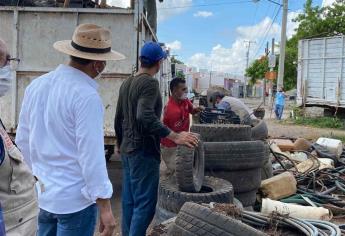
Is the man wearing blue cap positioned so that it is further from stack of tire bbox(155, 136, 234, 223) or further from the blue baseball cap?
stack of tire bbox(155, 136, 234, 223)

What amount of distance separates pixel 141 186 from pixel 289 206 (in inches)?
69.5

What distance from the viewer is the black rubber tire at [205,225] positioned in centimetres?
307

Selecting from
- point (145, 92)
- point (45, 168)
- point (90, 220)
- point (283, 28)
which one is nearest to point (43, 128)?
point (45, 168)

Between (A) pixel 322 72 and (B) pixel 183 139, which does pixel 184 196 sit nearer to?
(B) pixel 183 139

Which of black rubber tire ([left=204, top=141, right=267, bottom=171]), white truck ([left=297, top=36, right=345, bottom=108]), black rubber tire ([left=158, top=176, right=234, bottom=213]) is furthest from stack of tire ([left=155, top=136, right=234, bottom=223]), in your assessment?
white truck ([left=297, top=36, right=345, bottom=108])

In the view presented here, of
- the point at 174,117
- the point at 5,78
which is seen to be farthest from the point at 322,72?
the point at 5,78

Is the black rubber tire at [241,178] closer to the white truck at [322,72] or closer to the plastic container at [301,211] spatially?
the plastic container at [301,211]

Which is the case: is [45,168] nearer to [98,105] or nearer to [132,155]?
[98,105]

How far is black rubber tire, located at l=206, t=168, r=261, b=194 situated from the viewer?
521cm

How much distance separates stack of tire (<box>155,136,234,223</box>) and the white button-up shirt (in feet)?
5.22

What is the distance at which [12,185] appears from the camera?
2.10 meters

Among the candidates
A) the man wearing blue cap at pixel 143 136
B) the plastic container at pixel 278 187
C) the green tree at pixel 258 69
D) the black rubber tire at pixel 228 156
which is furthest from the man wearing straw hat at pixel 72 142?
the green tree at pixel 258 69

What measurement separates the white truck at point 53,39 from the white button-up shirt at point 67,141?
360cm

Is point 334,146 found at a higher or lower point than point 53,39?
lower
